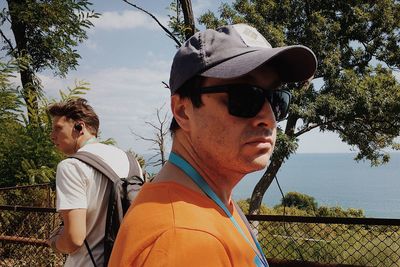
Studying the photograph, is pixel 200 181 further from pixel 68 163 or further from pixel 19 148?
pixel 19 148

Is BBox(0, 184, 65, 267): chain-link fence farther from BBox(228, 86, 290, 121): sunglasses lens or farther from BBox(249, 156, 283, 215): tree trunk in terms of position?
BBox(249, 156, 283, 215): tree trunk

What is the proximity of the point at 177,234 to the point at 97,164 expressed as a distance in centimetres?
130

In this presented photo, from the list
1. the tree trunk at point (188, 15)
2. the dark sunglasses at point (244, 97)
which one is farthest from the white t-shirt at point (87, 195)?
the tree trunk at point (188, 15)

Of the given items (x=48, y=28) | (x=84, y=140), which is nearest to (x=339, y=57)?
(x=48, y=28)

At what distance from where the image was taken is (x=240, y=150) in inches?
40.8

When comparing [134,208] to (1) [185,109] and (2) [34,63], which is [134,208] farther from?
(2) [34,63]

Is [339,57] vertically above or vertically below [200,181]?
below

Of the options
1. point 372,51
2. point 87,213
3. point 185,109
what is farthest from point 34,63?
point 372,51

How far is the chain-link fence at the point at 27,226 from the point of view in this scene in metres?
4.29

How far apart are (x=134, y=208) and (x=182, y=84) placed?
13.6 inches

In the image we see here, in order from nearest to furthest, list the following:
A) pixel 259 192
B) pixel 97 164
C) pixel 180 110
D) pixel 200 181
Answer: pixel 200 181 < pixel 180 110 < pixel 97 164 < pixel 259 192

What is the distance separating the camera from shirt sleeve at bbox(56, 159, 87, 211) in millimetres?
1840

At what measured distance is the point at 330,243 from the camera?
714cm

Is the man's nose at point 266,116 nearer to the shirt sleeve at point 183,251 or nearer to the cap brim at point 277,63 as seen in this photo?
the cap brim at point 277,63
